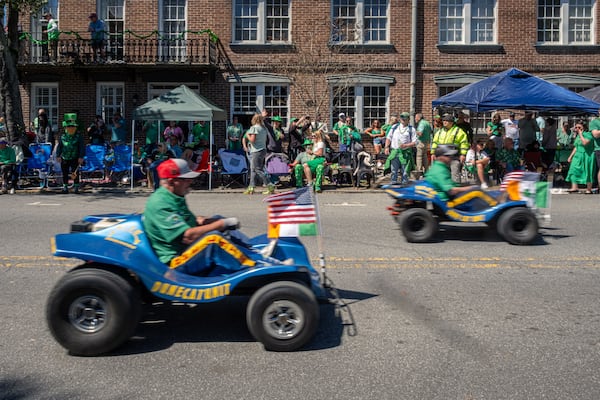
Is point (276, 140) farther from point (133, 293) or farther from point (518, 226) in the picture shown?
point (133, 293)

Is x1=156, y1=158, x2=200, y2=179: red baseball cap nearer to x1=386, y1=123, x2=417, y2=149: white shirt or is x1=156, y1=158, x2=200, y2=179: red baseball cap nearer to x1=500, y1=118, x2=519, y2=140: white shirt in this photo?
x1=386, y1=123, x2=417, y2=149: white shirt

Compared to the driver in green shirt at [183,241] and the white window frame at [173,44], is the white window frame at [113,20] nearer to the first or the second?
the white window frame at [173,44]

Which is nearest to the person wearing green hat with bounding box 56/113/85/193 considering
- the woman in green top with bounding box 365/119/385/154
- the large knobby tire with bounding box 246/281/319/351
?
the woman in green top with bounding box 365/119/385/154

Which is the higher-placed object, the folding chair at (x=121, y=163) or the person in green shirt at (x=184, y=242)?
the folding chair at (x=121, y=163)

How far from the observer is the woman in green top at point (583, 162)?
16812mm

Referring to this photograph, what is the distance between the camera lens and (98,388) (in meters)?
4.57

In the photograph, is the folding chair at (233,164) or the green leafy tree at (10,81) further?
the green leafy tree at (10,81)

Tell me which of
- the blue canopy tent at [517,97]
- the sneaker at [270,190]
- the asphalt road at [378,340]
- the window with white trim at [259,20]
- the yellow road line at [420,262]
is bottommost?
the asphalt road at [378,340]

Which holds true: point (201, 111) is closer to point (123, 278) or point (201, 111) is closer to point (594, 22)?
point (123, 278)

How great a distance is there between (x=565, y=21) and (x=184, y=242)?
22.2 m

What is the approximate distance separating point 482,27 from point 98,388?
73.2 ft

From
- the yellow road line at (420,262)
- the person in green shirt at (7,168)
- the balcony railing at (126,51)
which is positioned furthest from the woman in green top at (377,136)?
the yellow road line at (420,262)

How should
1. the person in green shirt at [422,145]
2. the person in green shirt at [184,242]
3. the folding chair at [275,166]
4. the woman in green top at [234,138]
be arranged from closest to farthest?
the person in green shirt at [184,242] → the folding chair at [275,166] → the person in green shirt at [422,145] → the woman in green top at [234,138]

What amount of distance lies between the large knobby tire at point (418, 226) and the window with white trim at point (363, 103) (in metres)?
14.5
